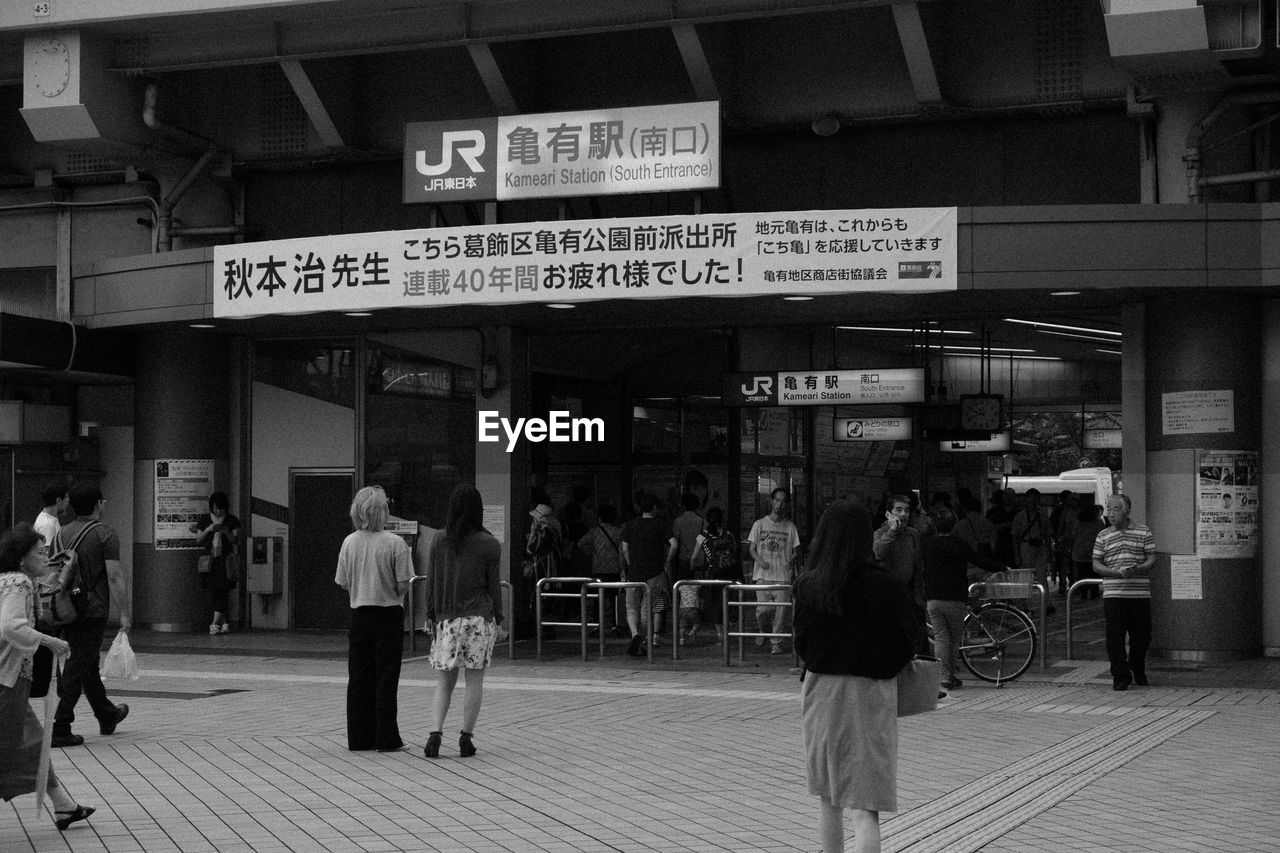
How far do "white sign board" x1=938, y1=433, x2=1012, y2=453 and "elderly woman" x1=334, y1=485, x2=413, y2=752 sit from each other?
12.3 m

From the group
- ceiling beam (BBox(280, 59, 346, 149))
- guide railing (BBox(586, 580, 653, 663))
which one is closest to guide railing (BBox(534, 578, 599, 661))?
guide railing (BBox(586, 580, 653, 663))

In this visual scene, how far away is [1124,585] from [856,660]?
26.3 ft

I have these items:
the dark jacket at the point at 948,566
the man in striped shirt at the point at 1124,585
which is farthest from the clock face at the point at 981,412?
the dark jacket at the point at 948,566

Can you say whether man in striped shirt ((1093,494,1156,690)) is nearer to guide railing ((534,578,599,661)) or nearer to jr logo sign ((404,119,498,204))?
guide railing ((534,578,599,661))

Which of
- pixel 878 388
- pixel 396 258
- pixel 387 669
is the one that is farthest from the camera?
pixel 878 388

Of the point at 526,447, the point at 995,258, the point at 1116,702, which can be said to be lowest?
the point at 1116,702

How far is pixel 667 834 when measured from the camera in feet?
24.4

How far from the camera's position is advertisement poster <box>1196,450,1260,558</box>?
48.8 ft

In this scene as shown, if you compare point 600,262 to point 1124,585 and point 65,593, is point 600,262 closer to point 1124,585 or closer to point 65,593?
point 1124,585

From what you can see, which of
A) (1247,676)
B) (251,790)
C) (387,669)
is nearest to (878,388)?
(1247,676)

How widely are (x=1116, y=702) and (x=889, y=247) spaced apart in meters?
4.49

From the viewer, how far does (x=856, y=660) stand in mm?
5828

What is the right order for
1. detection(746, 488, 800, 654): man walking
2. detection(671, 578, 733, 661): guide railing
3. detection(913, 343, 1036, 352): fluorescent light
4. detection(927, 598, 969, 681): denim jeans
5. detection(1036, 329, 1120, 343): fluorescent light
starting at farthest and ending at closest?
detection(1036, 329, 1120, 343): fluorescent light
detection(913, 343, 1036, 352): fluorescent light
detection(746, 488, 800, 654): man walking
detection(671, 578, 733, 661): guide railing
detection(927, 598, 969, 681): denim jeans

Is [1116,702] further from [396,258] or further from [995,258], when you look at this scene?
[396,258]
